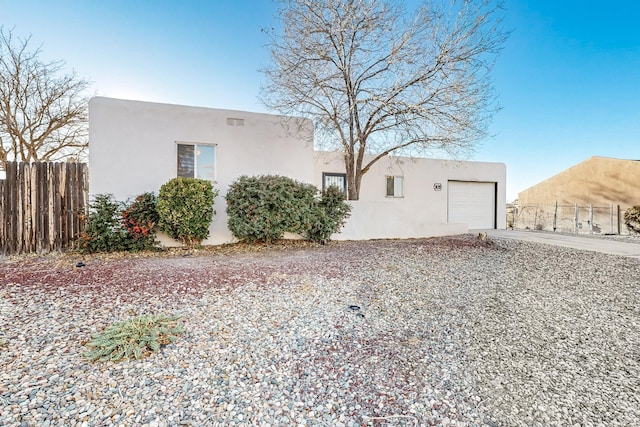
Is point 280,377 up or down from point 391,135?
down

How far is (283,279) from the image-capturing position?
4.43m

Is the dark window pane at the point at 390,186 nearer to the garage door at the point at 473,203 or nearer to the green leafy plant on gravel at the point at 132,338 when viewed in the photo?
the garage door at the point at 473,203

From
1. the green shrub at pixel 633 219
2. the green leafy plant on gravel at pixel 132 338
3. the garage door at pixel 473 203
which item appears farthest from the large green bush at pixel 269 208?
the green shrub at pixel 633 219

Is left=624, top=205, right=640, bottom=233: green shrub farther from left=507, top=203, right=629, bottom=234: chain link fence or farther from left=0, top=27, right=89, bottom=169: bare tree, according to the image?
left=0, top=27, right=89, bottom=169: bare tree

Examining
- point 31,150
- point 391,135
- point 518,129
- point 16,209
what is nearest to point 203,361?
point 16,209

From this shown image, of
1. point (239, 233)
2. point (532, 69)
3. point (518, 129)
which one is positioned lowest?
point (239, 233)

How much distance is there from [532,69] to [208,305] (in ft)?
37.9

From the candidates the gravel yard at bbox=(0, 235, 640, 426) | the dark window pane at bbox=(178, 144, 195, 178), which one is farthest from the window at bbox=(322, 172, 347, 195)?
the gravel yard at bbox=(0, 235, 640, 426)

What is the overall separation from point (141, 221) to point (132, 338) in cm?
521

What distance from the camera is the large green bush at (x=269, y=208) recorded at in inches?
285

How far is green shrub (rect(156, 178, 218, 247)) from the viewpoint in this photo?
671 centimetres

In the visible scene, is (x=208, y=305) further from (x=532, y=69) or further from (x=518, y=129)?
(x=518, y=129)

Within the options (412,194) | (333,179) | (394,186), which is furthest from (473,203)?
(333,179)

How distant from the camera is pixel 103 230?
6691 millimetres
